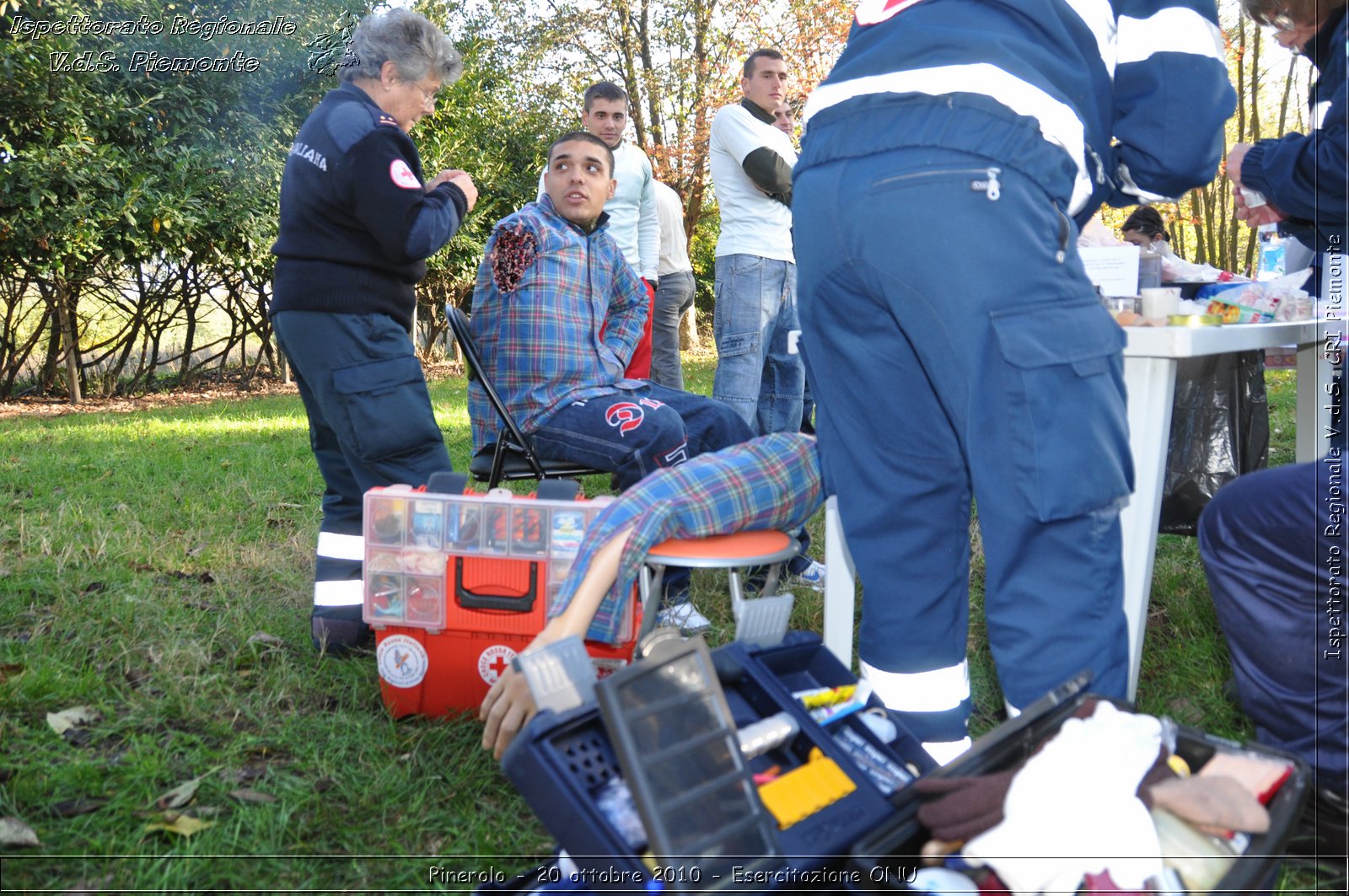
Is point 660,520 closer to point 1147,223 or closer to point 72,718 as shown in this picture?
point 72,718

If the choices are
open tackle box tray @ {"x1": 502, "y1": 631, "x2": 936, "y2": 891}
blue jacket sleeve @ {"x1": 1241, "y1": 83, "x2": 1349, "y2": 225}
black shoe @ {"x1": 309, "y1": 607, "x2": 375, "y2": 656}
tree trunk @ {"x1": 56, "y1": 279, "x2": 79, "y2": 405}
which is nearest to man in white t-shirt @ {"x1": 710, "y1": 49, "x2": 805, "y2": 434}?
black shoe @ {"x1": 309, "y1": 607, "x2": 375, "y2": 656}

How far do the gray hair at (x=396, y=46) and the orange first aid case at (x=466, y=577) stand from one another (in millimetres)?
1356

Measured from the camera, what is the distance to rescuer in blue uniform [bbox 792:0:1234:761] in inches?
59.5

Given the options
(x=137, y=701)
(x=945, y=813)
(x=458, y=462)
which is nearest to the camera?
(x=945, y=813)

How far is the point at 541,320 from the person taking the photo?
3.18 meters

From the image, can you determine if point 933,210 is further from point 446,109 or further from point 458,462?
point 446,109

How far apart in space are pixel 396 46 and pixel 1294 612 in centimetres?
267

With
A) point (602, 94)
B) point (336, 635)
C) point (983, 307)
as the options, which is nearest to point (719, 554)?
point (983, 307)

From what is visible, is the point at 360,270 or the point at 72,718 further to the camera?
the point at 360,270

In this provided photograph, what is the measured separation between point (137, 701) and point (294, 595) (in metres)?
0.84

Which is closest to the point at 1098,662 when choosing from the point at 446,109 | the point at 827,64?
the point at 446,109

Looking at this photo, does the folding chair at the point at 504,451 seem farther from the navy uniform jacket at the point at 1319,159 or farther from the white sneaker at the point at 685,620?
the navy uniform jacket at the point at 1319,159

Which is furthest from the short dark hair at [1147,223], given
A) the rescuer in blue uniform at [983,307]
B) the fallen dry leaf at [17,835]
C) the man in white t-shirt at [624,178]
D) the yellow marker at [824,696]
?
the fallen dry leaf at [17,835]

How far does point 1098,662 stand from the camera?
1528mm
